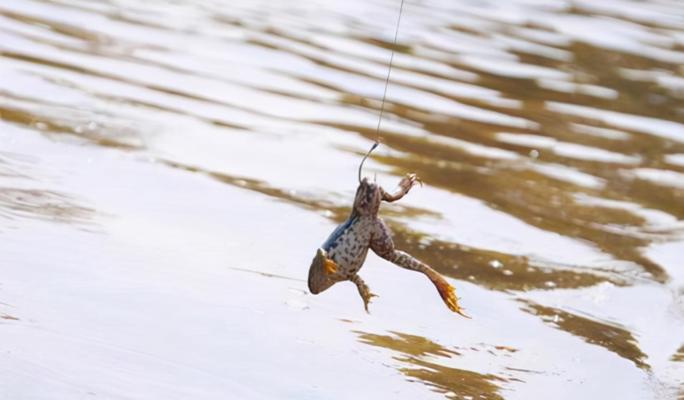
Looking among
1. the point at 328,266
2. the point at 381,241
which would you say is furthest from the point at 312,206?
the point at 328,266

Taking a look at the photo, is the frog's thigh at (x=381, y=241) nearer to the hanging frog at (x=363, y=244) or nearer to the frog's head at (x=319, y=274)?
the hanging frog at (x=363, y=244)

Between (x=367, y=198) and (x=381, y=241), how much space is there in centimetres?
10

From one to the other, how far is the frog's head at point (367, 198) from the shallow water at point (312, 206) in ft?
1.46

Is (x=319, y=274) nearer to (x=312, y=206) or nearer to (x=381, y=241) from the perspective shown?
(x=381, y=241)

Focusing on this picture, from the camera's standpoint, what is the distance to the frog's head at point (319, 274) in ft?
8.87

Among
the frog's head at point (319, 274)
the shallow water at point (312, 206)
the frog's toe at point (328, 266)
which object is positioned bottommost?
the shallow water at point (312, 206)

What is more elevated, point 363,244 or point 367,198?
point 367,198

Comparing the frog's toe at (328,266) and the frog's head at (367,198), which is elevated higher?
the frog's head at (367,198)

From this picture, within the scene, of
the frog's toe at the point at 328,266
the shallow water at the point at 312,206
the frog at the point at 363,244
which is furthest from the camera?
the shallow water at the point at 312,206

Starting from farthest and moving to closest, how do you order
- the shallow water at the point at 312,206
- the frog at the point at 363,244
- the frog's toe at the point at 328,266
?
the shallow water at the point at 312,206 < the frog at the point at 363,244 < the frog's toe at the point at 328,266

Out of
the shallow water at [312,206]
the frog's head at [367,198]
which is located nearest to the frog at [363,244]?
the frog's head at [367,198]

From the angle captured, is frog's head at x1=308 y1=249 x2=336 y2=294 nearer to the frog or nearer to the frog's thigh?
the frog

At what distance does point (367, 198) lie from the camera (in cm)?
281

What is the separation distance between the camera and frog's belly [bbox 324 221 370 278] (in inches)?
111
